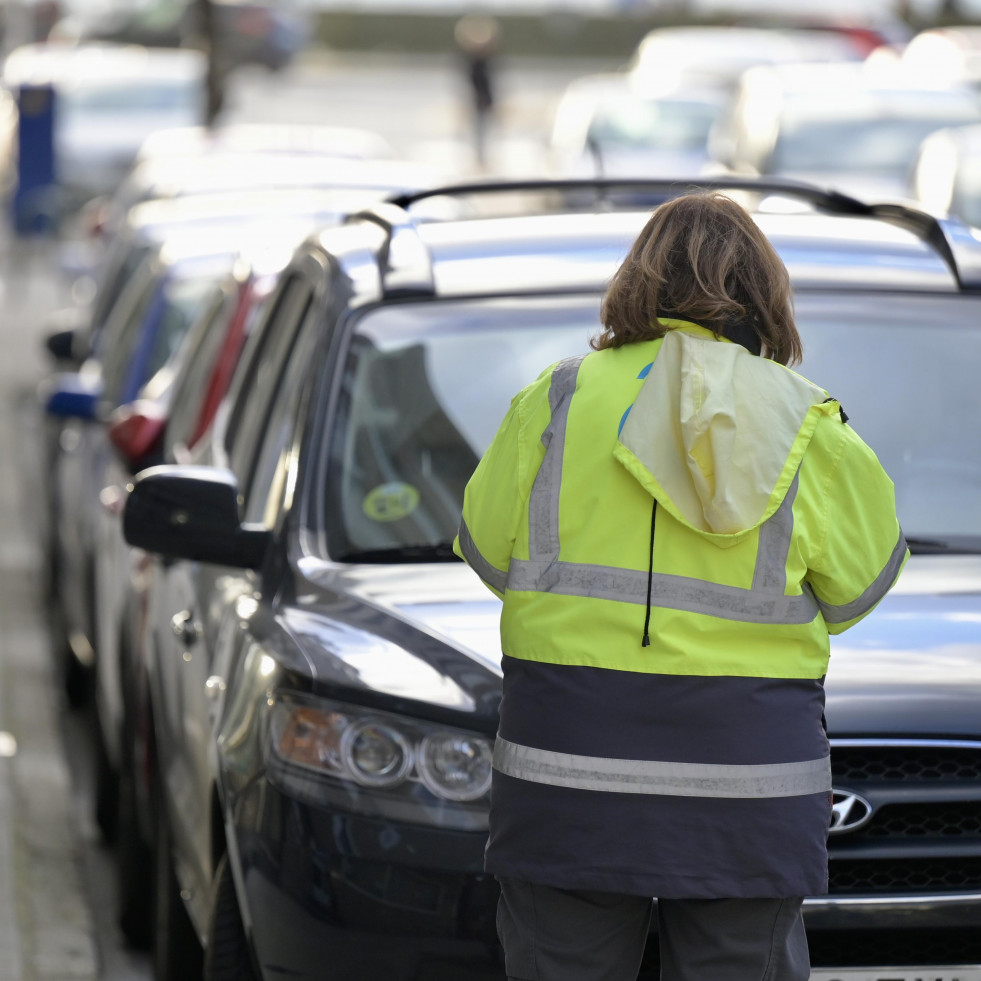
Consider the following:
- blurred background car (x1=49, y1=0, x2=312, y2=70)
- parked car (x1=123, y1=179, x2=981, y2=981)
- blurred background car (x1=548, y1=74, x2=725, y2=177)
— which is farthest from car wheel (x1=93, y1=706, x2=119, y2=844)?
blurred background car (x1=49, y1=0, x2=312, y2=70)

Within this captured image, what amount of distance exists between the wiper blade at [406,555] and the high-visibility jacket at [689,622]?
1.19 metres

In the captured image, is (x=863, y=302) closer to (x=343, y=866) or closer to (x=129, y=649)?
(x=343, y=866)

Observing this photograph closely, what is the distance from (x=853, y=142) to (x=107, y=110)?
10.5 metres

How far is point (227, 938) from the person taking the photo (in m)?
3.80

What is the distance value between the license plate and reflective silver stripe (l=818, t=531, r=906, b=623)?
30.6 inches

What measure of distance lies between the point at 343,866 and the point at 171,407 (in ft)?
10.6

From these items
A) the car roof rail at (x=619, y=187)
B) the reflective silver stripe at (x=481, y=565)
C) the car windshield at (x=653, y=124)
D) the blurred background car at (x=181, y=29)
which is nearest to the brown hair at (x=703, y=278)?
the reflective silver stripe at (x=481, y=565)

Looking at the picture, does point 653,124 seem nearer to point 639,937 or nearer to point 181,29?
point 181,29

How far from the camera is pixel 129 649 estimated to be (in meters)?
5.61

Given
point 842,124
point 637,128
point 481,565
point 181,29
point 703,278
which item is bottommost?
point 181,29

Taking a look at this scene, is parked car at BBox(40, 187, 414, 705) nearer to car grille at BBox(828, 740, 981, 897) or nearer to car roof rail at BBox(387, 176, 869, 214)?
car roof rail at BBox(387, 176, 869, 214)

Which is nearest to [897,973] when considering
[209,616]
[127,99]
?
[209,616]

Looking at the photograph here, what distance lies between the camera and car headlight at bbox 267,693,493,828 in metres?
3.38

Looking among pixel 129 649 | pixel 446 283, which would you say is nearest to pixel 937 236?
pixel 446 283
